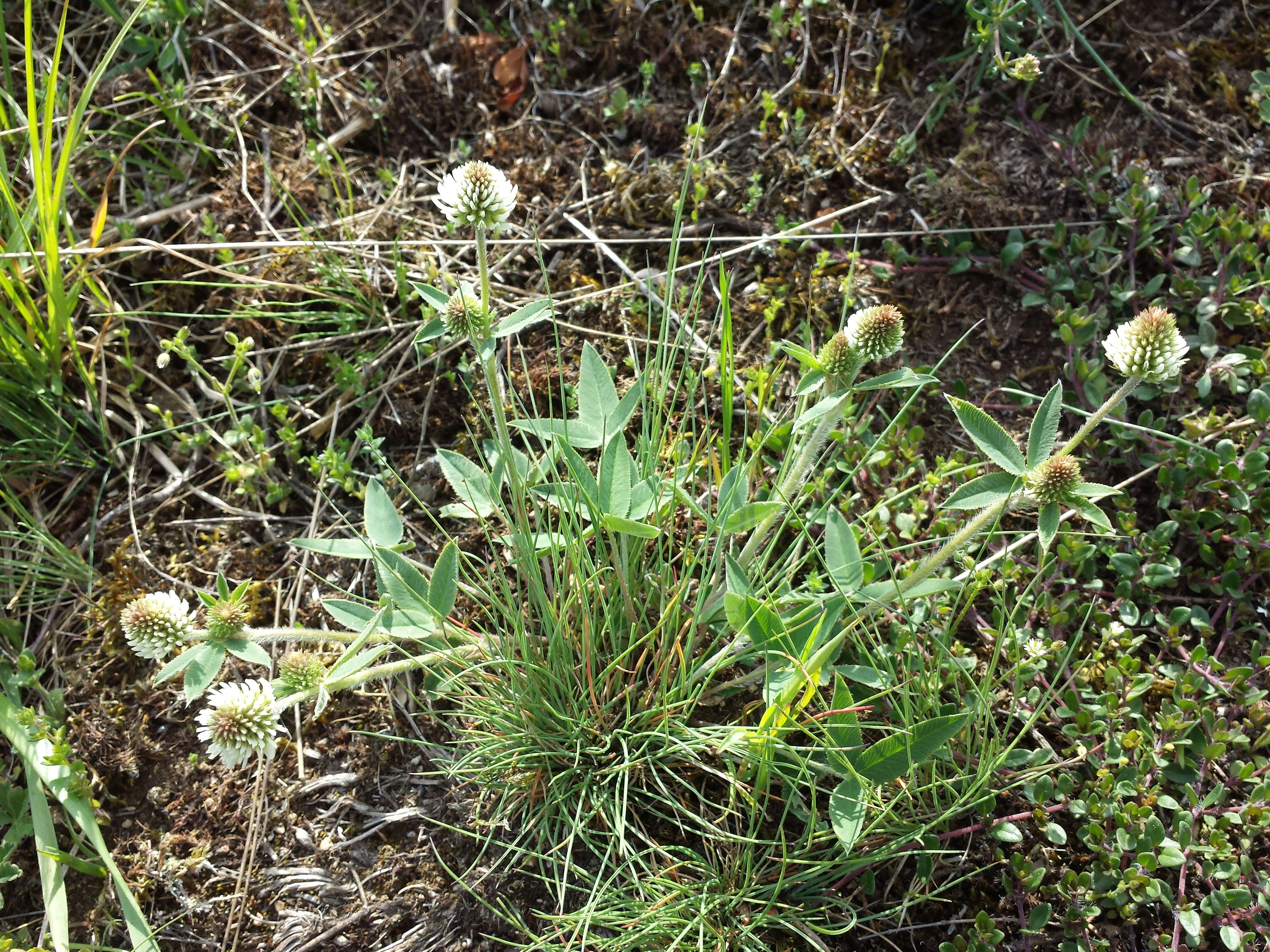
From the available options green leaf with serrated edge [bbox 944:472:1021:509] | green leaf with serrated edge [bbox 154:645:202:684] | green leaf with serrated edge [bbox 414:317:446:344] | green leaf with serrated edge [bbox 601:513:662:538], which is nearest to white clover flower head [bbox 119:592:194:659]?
green leaf with serrated edge [bbox 154:645:202:684]

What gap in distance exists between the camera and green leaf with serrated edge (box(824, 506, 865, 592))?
176 cm

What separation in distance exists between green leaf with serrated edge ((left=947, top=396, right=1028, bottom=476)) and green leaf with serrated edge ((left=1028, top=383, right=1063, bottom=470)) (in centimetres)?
2

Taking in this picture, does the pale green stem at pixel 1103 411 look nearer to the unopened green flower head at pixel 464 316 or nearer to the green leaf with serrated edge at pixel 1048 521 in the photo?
the green leaf with serrated edge at pixel 1048 521

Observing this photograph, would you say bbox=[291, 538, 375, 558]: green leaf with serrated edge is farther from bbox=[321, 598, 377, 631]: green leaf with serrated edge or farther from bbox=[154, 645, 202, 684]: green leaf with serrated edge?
bbox=[154, 645, 202, 684]: green leaf with serrated edge

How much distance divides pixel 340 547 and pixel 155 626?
1.28 ft

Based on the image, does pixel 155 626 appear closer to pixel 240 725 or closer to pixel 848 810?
pixel 240 725

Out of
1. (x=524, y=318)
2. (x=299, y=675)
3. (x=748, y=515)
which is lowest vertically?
(x=299, y=675)

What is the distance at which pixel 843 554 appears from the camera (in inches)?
70.7

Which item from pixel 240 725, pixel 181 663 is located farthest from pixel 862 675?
pixel 181 663

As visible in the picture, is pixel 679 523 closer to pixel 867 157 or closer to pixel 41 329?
pixel 867 157

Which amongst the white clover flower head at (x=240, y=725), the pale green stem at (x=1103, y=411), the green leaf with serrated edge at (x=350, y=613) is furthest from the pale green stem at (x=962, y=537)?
the white clover flower head at (x=240, y=725)

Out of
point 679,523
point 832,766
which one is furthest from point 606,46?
point 832,766

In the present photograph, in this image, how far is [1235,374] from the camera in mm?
2367

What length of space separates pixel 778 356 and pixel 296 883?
1.83 meters
